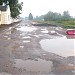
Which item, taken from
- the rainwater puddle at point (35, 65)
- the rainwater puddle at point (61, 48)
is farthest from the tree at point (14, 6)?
the rainwater puddle at point (35, 65)

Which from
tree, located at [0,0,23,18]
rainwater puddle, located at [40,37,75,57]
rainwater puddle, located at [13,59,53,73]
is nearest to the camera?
rainwater puddle, located at [13,59,53,73]

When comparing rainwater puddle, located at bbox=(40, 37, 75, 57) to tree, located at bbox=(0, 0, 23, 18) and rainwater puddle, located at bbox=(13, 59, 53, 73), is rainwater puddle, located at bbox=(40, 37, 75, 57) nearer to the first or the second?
rainwater puddle, located at bbox=(13, 59, 53, 73)

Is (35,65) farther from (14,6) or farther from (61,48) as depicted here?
(14,6)

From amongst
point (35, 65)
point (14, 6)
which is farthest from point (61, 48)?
point (14, 6)

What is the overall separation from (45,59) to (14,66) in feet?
7.89

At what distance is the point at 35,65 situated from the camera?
10445 mm

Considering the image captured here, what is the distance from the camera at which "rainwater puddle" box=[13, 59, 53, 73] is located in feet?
31.3

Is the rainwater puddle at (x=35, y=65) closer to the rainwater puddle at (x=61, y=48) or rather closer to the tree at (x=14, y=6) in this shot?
the rainwater puddle at (x=61, y=48)

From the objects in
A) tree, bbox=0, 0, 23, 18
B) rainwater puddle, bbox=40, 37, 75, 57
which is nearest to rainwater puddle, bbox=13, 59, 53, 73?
rainwater puddle, bbox=40, 37, 75, 57

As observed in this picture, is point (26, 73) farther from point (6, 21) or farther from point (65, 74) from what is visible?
point (6, 21)

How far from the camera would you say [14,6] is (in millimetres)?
69875

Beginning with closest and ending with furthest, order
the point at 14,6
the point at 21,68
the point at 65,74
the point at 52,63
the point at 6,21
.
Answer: the point at 65,74 < the point at 21,68 < the point at 52,63 < the point at 6,21 < the point at 14,6

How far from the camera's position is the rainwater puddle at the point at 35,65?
9.55 metres

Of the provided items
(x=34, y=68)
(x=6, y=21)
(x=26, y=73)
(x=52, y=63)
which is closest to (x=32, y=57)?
(x=52, y=63)
